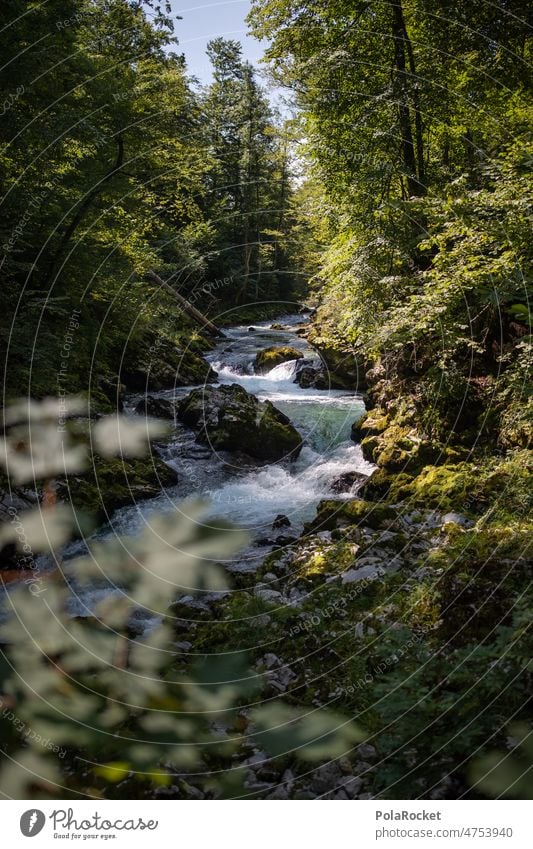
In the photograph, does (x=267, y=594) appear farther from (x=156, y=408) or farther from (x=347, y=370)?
(x=347, y=370)

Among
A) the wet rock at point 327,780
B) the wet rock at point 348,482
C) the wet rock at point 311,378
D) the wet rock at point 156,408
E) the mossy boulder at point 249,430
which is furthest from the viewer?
the wet rock at point 311,378

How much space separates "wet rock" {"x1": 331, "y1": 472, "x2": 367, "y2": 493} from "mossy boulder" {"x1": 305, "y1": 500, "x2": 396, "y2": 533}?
189 cm

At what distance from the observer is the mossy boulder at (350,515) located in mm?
7289

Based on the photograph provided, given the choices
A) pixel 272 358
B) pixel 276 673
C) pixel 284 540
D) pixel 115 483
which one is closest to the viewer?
pixel 276 673

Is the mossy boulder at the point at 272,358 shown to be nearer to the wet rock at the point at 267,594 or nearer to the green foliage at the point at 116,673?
the wet rock at the point at 267,594

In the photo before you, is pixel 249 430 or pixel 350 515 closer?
pixel 350 515

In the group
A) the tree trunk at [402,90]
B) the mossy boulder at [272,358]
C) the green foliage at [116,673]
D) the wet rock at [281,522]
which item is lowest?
the green foliage at [116,673]

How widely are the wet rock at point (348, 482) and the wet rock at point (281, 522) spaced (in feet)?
6.02

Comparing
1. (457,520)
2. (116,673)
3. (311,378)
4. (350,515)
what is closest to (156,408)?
(311,378)

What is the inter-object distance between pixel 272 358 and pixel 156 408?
7.69 m

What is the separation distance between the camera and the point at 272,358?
21094 millimetres

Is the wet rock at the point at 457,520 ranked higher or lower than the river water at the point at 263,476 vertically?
lower

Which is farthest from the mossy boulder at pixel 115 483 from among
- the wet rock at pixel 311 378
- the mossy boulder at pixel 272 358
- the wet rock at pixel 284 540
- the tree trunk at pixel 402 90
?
the mossy boulder at pixel 272 358

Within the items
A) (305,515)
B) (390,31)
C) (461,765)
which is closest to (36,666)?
(461,765)
